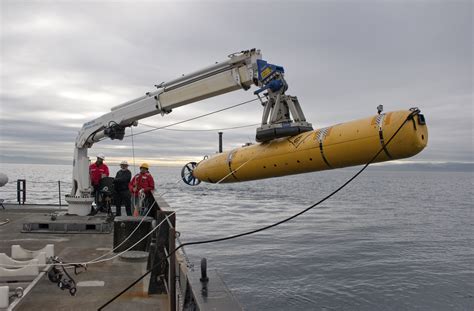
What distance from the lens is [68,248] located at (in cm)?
914

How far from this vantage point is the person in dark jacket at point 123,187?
12.7m

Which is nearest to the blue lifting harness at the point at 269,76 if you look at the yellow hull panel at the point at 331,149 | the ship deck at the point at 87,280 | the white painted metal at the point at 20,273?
the yellow hull panel at the point at 331,149

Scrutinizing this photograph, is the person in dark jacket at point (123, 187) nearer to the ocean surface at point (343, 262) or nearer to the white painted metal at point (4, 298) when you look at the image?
the ocean surface at point (343, 262)

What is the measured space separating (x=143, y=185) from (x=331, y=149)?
641 centimetres

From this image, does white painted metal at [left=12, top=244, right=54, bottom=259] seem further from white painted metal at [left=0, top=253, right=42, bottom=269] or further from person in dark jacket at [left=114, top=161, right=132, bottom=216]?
person in dark jacket at [left=114, top=161, right=132, bottom=216]

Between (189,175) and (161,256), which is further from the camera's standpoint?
(189,175)

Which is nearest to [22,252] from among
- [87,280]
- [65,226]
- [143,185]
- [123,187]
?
[87,280]

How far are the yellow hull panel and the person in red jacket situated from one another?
11.4ft

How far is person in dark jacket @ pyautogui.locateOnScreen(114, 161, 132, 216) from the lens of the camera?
1274 centimetres

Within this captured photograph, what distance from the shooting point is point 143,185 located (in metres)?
11.2

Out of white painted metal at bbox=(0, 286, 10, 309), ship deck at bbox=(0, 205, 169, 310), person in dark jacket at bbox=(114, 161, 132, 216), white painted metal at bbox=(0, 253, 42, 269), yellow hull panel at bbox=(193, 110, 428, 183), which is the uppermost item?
yellow hull panel at bbox=(193, 110, 428, 183)

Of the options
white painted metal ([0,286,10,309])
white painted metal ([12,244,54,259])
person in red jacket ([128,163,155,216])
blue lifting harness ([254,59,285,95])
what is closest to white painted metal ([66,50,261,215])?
blue lifting harness ([254,59,285,95])

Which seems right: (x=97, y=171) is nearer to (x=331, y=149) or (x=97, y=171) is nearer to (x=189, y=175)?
(x=189, y=175)

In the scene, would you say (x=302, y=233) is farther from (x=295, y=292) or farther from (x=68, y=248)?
(x=68, y=248)
